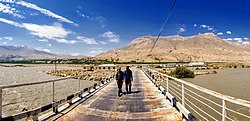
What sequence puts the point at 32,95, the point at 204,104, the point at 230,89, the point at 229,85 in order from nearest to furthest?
the point at 204,104 → the point at 32,95 → the point at 230,89 → the point at 229,85

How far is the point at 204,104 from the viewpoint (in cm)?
1315

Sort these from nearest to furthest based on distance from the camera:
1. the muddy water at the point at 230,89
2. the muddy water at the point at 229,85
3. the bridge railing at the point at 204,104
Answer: the bridge railing at the point at 204,104 < the muddy water at the point at 230,89 < the muddy water at the point at 229,85

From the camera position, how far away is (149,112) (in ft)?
27.8

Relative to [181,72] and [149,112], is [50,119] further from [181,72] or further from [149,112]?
[181,72]

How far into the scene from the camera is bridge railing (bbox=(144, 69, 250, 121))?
4.64 meters

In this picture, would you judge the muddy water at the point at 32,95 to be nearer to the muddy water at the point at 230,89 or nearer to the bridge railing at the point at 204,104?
the bridge railing at the point at 204,104

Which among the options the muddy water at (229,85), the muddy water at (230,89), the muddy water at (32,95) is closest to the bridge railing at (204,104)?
the muddy water at (230,89)

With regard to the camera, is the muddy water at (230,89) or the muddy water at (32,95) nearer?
the muddy water at (230,89)

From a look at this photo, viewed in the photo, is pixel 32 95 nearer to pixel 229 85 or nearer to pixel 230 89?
pixel 230 89

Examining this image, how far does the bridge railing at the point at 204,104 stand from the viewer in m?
4.64

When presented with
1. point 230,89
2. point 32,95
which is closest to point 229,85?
point 230,89

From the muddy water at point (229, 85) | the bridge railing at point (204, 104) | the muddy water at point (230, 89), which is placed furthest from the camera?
the muddy water at point (229, 85)

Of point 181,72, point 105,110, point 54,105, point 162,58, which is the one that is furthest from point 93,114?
point 162,58

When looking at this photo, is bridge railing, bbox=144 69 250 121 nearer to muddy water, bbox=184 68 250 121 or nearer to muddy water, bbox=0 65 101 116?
muddy water, bbox=184 68 250 121
